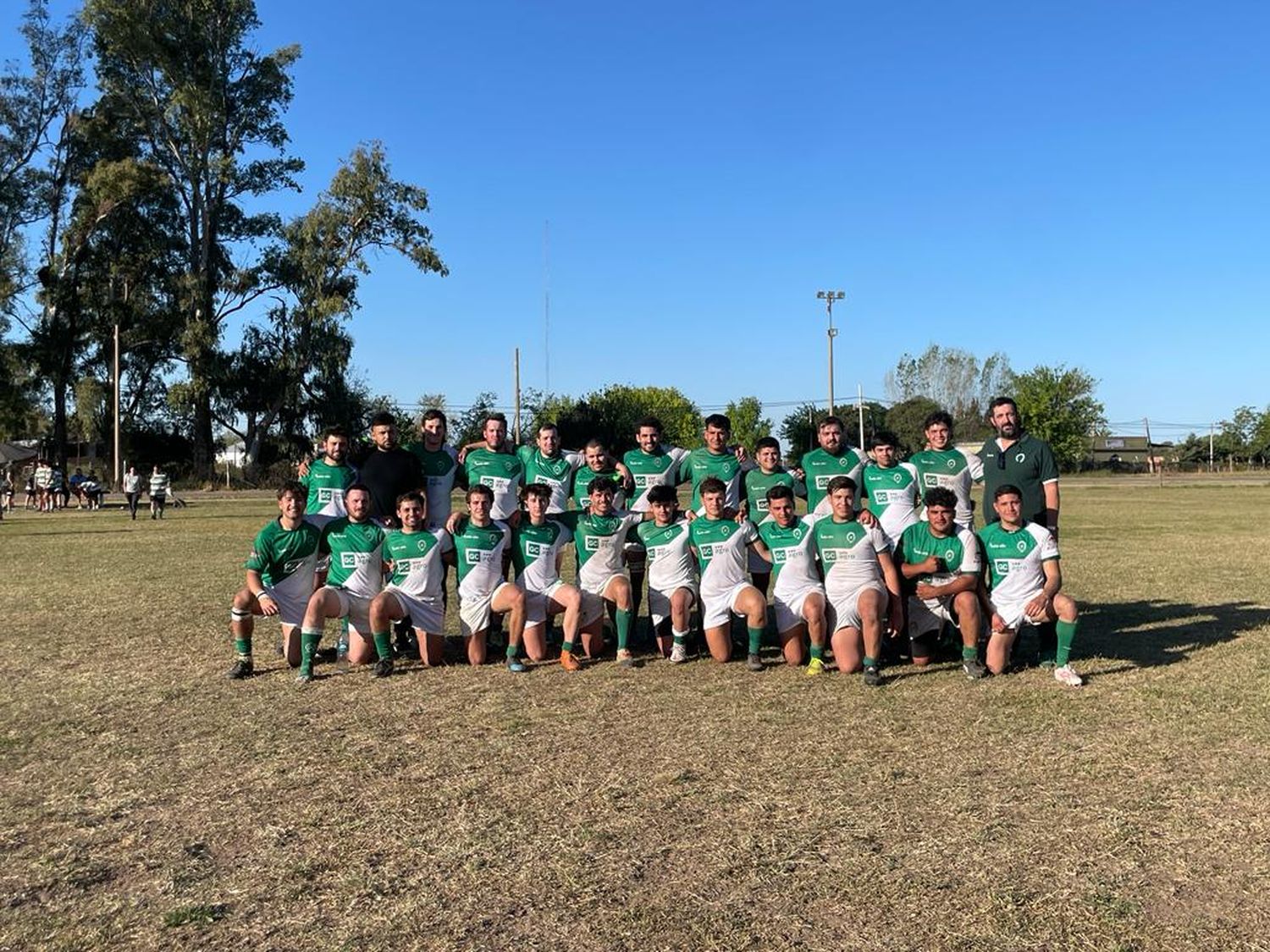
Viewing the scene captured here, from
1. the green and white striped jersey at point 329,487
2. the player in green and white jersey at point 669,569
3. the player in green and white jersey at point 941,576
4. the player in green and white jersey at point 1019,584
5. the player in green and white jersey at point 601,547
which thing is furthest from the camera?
the green and white striped jersey at point 329,487

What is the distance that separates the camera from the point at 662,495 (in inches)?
288

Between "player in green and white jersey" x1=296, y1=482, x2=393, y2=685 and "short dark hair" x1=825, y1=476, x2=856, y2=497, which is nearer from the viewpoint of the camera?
"short dark hair" x1=825, y1=476, x2=856, y2=497

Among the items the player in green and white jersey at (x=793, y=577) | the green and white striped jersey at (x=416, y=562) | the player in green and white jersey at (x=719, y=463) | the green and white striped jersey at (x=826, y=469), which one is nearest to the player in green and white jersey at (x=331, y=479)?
the green and white striped jersey at (x=416, y=562)

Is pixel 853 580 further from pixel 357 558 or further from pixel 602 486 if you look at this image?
pixel 357 558

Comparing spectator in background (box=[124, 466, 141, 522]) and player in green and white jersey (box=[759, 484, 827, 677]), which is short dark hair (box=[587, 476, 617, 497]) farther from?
spectator in background (box=[124, 466, 141, 522])

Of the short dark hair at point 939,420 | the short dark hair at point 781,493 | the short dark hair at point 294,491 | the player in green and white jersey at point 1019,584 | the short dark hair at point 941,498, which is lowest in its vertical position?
the player in green and white jersey at point 1019,584

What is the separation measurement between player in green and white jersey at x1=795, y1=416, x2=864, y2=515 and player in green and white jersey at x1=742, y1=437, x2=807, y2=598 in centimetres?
15

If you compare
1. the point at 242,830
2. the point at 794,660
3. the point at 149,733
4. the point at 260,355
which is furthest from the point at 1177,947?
the point at 260,355

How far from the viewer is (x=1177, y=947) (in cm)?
281

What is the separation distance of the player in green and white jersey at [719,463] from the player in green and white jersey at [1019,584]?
2031 millimetres

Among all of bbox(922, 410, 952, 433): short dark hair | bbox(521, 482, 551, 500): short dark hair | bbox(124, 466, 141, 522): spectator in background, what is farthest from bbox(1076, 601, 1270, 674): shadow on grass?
bbox(124, 466, 141, 522): spectator in background

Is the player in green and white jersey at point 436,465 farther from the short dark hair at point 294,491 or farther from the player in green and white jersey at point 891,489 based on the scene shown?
the player in green and white jersey at point 891,489

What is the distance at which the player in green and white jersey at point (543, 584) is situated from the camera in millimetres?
6887

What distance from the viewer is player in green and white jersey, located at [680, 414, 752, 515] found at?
779 cm
